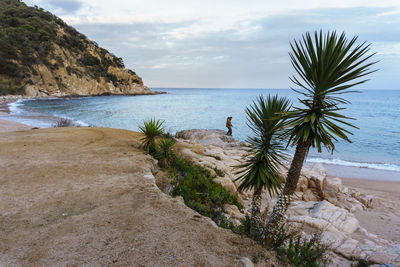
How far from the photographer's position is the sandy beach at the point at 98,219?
3641 millimetres

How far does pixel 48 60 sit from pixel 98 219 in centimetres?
7111

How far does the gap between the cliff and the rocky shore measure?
5807cm

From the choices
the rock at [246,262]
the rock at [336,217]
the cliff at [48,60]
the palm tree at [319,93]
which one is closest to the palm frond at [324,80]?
the palm tree at [319,93]

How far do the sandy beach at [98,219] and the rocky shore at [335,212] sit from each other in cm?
95

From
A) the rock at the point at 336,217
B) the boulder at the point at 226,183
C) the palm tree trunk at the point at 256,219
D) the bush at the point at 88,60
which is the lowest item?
the rock at the point at 336,217

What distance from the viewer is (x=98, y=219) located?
4.55 meters

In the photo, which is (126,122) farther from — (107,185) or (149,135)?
(107,185)

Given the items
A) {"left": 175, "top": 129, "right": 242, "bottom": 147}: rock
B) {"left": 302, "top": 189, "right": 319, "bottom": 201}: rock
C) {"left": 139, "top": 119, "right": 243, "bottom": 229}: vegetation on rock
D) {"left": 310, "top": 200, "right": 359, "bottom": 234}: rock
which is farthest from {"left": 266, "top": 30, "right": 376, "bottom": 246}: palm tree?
{"left": 175, "top": 129, "right": 242, "bottom": 147}: rock

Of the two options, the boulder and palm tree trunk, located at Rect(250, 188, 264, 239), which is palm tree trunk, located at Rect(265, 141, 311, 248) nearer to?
palm tree trunk, located at Rect(250, 188, 264, 239)

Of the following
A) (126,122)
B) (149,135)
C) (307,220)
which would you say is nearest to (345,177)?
(307,220)

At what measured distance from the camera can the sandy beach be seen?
11.9ft

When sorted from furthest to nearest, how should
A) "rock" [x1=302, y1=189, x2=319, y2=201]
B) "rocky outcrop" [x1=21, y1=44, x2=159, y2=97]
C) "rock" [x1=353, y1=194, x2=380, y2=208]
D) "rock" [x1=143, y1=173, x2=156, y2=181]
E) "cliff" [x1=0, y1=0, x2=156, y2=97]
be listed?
"rocky outcrop" [x1=21, y1=44, x2=159, y2=97] < "cliff" [x1=0, y1=0, x2=156, y2=97] < "rock" [x1=302, y1=189, x2=319, y2=201] < "rock" [x1=353, y1=194, x2=380, y2=208] < "rock" [x1=143, y1=173, x2=156, y2=181]

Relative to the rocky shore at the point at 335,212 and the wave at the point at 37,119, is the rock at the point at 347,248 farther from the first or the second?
the wave at the point at 37,119

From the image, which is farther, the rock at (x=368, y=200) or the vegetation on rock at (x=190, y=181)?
the rock at (x=368, y=200)
